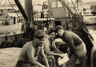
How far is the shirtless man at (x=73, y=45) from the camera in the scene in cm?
266

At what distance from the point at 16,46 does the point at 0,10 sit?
0.71 meters

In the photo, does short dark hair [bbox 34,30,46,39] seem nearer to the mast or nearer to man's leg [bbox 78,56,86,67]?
the mast

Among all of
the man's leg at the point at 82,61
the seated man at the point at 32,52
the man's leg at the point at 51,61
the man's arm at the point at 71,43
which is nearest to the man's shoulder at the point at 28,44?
the seated man at the point at 32,52

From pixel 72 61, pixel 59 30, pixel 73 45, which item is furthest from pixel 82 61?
pixel 59 30

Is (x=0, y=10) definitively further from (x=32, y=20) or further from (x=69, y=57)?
(x=69, y=57)

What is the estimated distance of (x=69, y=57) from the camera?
2.67 metres

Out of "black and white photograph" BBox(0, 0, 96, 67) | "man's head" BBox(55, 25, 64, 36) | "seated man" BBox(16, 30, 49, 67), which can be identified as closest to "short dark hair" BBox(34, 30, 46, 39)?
"seated man" BBox(16, 30, 49, 67)

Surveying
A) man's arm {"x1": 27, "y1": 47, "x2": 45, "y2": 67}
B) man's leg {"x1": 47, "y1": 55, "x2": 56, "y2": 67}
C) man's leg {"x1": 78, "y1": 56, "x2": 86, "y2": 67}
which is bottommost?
man's leg {"x1": 78, "y1": 56, "x2": 86, "y2": 67}

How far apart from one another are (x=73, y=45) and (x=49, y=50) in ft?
1.57

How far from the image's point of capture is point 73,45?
8.93 ft

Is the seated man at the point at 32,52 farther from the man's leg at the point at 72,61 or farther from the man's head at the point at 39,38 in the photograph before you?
the man's leg at the point at 72,61

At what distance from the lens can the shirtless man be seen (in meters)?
2.66

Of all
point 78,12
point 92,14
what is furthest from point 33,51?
point 92,14

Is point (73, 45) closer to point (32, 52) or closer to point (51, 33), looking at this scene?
point (51, 33)
